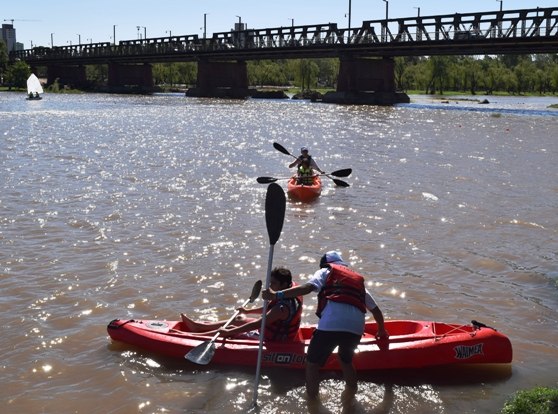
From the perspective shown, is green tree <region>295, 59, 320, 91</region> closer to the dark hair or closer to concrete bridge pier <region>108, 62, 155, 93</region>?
concrete bridge pier <region>108, 62, 155, 93</region>

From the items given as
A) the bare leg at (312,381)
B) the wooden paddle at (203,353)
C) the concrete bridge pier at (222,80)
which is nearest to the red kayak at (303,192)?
the wooden paddle at (203,353)

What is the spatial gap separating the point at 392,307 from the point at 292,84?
441ft

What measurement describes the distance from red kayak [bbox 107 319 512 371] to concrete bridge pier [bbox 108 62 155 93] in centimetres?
9686

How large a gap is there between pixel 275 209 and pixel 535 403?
10.6 ft

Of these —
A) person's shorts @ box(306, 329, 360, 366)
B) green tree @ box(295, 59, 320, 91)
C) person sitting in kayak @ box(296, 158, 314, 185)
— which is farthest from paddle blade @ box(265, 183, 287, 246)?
green tree @ box(295, 59, 320, 91)

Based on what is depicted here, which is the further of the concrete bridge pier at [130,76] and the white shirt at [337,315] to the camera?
the concrete bridge pier at [130,76]

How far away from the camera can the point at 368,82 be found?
2756 inches

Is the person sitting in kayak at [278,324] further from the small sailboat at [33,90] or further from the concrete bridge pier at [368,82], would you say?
the small sailboat at [33,90]

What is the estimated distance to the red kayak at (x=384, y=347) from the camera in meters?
7.60

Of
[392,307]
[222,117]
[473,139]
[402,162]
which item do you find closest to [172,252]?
[392,307]

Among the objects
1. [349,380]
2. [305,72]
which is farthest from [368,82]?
[349,380]

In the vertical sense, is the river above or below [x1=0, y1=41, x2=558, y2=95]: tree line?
below

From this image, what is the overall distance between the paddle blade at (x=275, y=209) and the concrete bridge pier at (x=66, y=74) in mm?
109545

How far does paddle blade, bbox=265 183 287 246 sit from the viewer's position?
24.5ft
